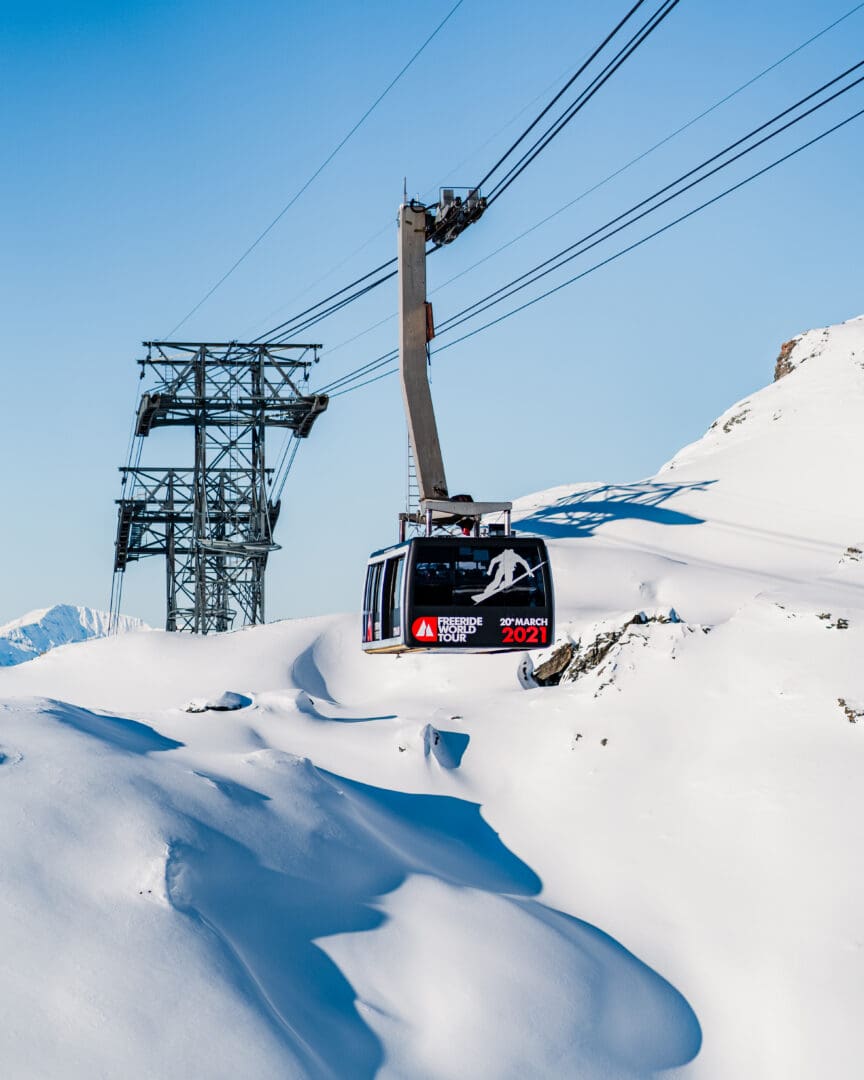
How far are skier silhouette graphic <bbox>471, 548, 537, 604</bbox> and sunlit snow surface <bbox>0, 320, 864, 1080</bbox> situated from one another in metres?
5.67

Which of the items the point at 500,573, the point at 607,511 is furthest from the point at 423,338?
the point at 607,511

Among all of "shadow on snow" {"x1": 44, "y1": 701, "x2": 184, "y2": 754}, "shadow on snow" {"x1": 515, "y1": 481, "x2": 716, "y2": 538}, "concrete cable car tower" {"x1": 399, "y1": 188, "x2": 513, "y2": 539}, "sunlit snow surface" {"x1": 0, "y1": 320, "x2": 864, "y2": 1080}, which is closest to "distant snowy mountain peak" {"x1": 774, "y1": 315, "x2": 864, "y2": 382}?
"shadow on snow" {"x1": 515, "y1": 481, "x2": 716, "y2": 538}

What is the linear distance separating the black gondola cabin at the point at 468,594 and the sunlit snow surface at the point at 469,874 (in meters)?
4.82

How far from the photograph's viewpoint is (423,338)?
1587cm

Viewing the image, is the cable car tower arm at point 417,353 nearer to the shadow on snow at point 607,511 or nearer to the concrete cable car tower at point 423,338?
the concrete cable car tower at point 423,338

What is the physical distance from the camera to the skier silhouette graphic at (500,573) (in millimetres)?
15759

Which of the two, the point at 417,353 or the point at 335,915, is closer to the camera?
the point at 417,353

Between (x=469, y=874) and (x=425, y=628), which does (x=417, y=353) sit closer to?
(x=425, y=628)

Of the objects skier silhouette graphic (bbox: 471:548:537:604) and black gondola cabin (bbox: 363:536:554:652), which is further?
skier silhouette graphic (bbox: 471:548:537:604)

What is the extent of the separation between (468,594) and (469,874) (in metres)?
8.37

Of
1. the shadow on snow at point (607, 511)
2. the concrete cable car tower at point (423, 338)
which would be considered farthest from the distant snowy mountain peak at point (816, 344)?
the concrete cable car tower at point (423, 338)

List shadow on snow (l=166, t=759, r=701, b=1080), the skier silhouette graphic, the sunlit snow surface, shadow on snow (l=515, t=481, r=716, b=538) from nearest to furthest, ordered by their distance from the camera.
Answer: the sunlit snow surface, shadow on snow (l=166, t=759, r=701, b=1080), the skier silhouette graphic, shadow on snow (l=515, t=481, r=716, b=538)

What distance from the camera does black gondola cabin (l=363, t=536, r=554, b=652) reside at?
15523mm

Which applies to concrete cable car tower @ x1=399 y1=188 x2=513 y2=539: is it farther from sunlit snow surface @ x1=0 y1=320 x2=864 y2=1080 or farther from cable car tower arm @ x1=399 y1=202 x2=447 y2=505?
sunlit snow surface @ x1=0 y1=320 x2=864 y2=1080
